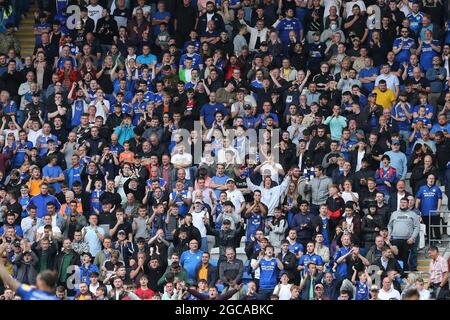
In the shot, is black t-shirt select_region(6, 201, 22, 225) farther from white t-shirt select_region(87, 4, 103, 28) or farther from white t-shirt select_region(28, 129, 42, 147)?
white t-shirt select_region(87, 4, 103, 28)

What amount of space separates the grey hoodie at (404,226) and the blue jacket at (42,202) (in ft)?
19.2

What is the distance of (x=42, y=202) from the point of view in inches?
966

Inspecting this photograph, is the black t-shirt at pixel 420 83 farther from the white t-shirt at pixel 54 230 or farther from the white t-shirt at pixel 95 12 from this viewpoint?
the white t-shirt at pixel 54 230

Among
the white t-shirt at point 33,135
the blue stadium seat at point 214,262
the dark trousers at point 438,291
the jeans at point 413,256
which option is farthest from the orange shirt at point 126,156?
the dark trousers at point 438,291

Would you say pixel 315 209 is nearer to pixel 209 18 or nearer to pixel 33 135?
pixel 33 135

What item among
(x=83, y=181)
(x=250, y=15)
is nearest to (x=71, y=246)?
(x=83, y=181)

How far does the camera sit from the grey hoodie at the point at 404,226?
23188mm

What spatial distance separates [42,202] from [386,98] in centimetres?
673

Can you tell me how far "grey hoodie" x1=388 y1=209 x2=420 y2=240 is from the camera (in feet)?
76.1

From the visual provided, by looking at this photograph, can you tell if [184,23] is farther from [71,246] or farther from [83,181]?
[71,246]

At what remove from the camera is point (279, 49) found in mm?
27609

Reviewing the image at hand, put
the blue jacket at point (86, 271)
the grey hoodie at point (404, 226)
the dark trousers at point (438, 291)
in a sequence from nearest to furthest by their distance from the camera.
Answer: the dark trousers at point (438, 291)
the blue jacket at point (86, 271)
the grey hoodie at point (404, 226)

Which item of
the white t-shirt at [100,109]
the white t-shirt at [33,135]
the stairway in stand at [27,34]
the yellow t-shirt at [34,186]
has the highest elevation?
the stairway in stand at [27,34]
